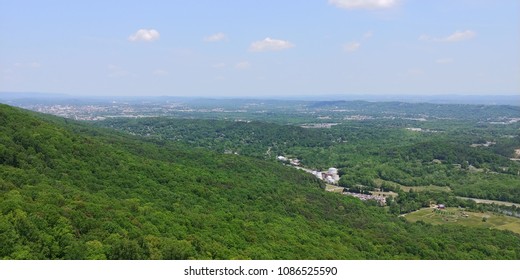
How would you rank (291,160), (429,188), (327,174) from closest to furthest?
(429,188) → (327,174) → (291,160)

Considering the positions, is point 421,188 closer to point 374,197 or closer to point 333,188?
point 374,197

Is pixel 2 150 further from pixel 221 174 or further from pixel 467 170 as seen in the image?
pixel 467 170

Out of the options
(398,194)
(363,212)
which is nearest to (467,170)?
(398,194)

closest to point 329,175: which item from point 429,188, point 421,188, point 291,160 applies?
point 421,188

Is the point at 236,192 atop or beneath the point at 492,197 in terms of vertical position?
atop

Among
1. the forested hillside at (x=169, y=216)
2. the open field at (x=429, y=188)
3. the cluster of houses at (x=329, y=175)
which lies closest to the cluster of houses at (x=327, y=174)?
the cluster of houses at (x=329, y=175)
